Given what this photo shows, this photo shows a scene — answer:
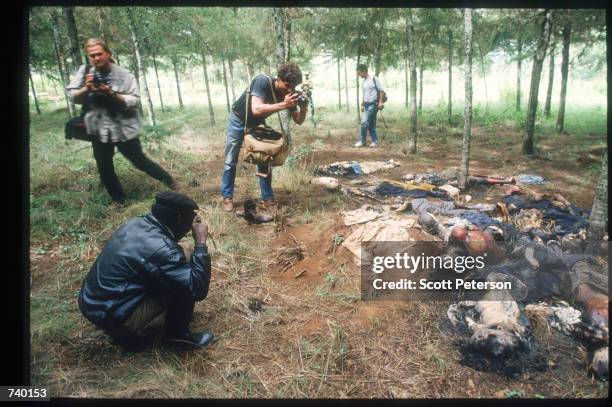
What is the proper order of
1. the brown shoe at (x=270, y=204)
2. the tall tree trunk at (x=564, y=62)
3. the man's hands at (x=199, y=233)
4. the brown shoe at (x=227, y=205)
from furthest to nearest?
the tall tree trunk at (x=564, y=62)
the brown shoe at (x=270, y=204)
the brown shoe at (x=227, y=205)
the man's hands at (x=199, y=233)

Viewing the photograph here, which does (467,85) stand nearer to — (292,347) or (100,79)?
(292,347)

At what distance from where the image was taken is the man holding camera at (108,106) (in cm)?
306

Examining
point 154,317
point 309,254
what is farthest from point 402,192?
point 154,317

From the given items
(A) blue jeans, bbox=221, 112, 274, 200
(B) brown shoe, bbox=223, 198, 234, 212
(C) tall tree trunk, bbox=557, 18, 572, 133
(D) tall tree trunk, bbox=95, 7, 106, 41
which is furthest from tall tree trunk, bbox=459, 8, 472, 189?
(C) tall tree trunk, bbox=557, 18, 572, 133

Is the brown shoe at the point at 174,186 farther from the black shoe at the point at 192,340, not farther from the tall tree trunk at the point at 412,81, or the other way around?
the tall tree trunk at the point at 412,81

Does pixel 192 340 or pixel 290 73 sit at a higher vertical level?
pixel 290 73

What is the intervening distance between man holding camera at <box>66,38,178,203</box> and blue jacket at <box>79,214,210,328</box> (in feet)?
5.67

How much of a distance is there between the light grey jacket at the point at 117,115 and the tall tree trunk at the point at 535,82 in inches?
256

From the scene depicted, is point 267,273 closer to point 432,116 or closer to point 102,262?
point 102,262

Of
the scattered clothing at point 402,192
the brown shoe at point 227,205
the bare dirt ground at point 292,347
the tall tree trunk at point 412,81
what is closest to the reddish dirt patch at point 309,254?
the bare dirt ground at point 292,347

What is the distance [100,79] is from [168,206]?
1.86 meters

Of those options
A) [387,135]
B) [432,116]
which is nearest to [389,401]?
[387,135]

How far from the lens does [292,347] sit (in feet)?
7.68

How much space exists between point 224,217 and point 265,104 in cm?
125
